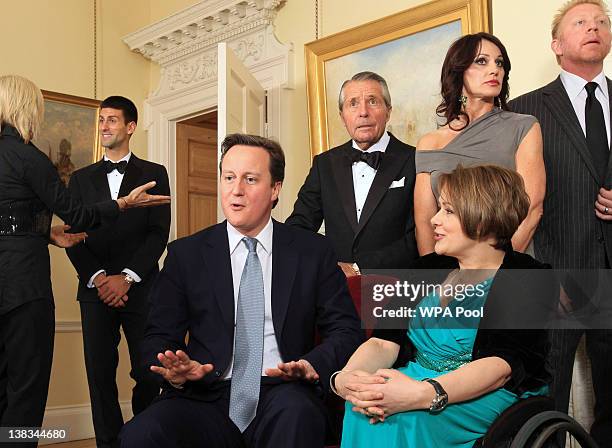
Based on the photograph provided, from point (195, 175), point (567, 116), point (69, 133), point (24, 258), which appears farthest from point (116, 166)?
point (567, 116)

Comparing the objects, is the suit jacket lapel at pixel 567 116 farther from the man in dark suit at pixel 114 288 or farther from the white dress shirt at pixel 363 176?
the man in dark suit at pixel 114 288

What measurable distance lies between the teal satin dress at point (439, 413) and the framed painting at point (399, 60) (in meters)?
2.61

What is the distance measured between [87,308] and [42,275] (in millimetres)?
916

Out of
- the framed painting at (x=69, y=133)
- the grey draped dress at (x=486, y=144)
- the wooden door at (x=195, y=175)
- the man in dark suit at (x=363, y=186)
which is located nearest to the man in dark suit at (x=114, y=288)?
the man in dark suit at (x=363, y=186)

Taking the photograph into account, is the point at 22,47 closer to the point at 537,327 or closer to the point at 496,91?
the point at 496,91

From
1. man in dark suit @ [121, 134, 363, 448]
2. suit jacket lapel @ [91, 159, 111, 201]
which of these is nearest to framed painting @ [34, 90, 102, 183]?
suit jacket lapel @ [91, 159, 111, 201]

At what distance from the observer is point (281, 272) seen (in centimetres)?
261

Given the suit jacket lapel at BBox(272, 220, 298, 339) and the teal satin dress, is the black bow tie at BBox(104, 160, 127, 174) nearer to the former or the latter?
the suit jacket lapel at BBox(272, 220, 298, 339)

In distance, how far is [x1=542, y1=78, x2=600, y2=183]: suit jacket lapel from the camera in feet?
9.99

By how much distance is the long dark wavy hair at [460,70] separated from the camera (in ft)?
9.75

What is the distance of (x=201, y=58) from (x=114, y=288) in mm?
2603

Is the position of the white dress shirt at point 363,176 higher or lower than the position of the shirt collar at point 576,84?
lower

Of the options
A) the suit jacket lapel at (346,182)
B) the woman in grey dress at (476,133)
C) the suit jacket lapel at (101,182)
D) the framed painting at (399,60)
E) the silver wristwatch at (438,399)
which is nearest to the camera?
the silver wristwatch at (438,399)

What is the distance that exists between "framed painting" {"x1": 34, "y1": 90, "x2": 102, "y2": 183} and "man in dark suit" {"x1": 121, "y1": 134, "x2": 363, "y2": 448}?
3665 millimetres
